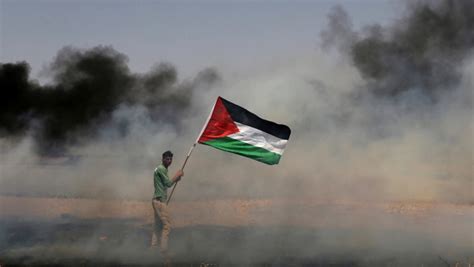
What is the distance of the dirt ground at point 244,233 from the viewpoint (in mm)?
12867

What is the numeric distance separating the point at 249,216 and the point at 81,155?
5269mm

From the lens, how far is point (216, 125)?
12.8 m

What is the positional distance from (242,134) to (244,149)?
0.95 ft

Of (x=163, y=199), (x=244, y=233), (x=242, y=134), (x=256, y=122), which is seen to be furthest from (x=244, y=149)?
(x=244, y=233)

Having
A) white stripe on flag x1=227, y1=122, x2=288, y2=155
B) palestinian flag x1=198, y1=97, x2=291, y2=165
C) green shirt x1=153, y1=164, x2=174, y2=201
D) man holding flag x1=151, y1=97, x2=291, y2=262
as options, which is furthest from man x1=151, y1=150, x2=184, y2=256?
white stripe on flag x1=227, y1=122, x2=288, y2=155

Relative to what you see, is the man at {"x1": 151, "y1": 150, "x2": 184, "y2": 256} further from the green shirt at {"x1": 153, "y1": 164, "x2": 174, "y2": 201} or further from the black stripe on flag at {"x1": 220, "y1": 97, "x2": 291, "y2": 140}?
the black stripe on flag at {"x1": 220, "y1": 97, "x2": 291, "y2": 140}

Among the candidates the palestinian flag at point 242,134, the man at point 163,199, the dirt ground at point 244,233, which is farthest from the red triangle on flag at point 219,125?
the dirt ground at point 244,233

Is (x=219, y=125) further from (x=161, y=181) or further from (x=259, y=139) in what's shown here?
(x=161, y=181)

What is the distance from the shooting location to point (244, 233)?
600 inches

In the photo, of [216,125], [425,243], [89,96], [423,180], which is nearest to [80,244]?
[216,125]

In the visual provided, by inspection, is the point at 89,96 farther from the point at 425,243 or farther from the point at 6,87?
the point at 425,243

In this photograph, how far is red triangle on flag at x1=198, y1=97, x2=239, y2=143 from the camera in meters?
12.8

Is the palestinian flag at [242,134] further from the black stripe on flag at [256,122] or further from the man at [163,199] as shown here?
the man at [163,199]

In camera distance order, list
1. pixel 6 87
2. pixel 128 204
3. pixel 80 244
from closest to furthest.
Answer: pixel 80 244 < pixel 6 87 < pixel 128 204
